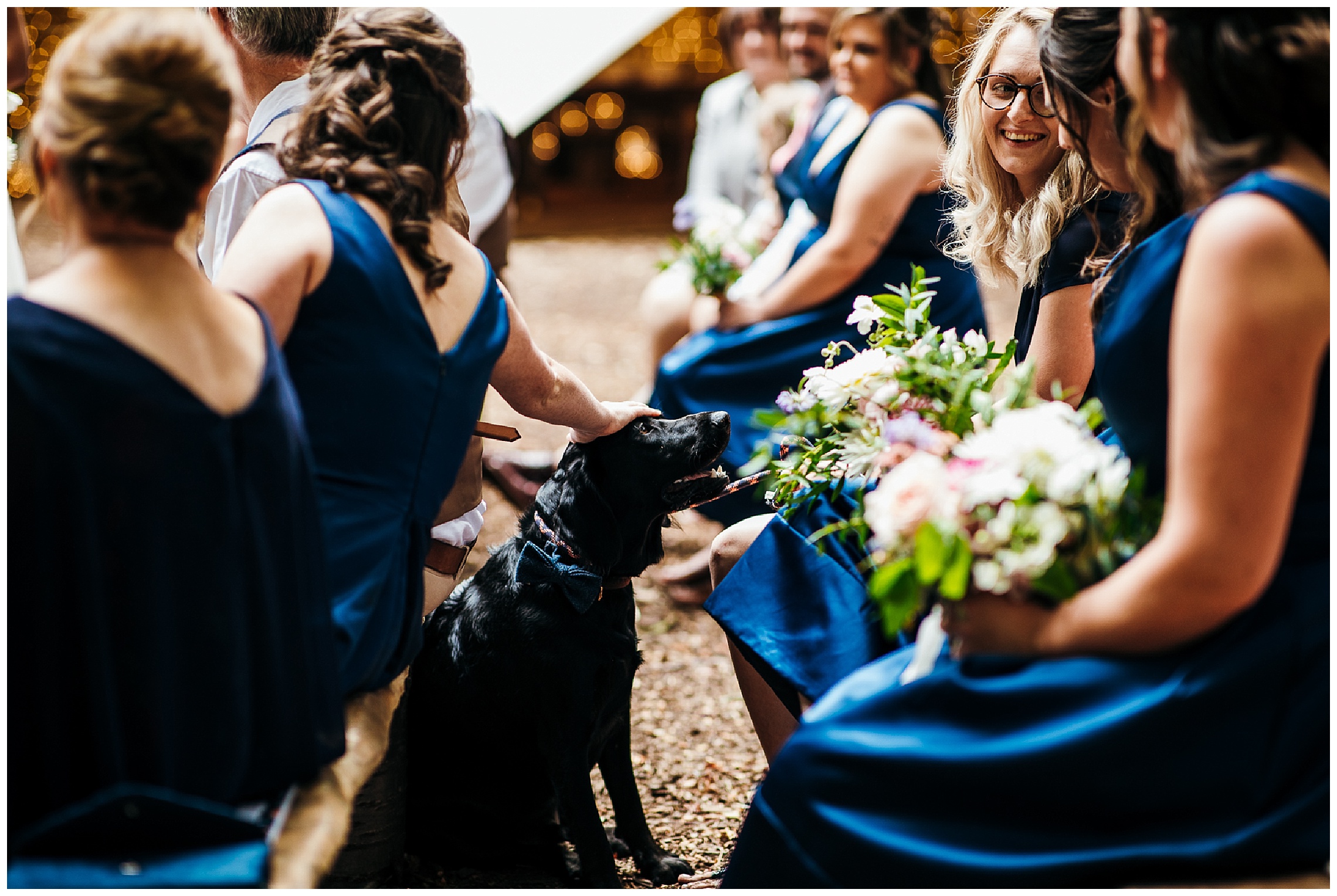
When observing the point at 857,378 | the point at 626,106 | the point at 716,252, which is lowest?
the point at 626,106

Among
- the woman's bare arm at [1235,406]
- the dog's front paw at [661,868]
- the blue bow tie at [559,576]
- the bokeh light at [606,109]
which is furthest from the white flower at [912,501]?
the bokeh light at [606,109]

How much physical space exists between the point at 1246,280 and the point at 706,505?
2725mm

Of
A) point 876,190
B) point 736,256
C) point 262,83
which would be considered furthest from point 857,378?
point 736,256

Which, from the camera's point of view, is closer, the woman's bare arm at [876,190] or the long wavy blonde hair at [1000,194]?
the long wavy blonde hair at [1000,194]

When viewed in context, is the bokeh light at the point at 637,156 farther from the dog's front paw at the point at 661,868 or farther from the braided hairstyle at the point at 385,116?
the braided hairstyle at the point at 385,116

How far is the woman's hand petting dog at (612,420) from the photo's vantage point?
275cm

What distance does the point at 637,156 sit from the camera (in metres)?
15.4

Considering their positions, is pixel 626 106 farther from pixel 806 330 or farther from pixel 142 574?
pixel 142 574

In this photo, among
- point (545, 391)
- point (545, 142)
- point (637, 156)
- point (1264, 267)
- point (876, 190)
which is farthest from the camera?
point (637, 156)

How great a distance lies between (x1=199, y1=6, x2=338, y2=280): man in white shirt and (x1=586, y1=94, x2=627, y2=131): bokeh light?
12180 mm

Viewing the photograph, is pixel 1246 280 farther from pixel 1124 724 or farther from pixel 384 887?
pixel 384 887

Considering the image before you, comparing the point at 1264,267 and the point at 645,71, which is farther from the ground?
A: the point at 1264,267

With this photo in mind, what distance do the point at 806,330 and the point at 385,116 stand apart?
2385 millimetres

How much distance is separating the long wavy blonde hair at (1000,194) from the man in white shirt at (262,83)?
5.42 feet
